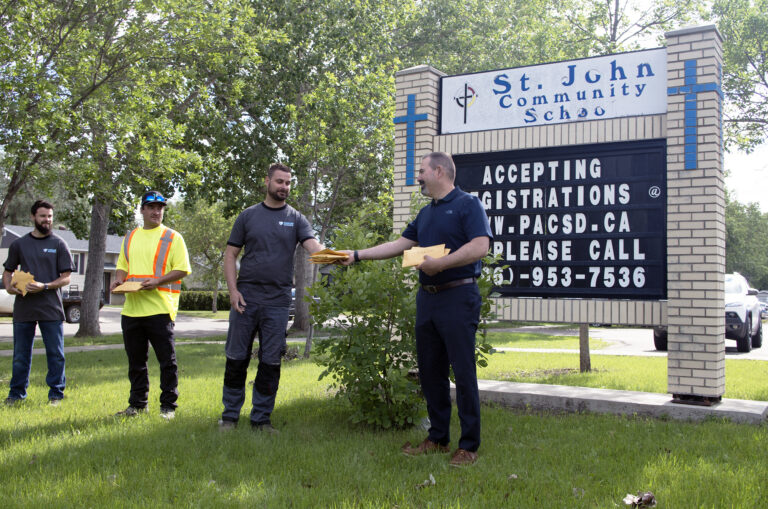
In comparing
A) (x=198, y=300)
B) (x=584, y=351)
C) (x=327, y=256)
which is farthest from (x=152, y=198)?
(x=198, y=300)

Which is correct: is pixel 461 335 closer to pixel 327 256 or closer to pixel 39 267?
pixel 327 256

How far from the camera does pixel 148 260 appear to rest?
5852 mm

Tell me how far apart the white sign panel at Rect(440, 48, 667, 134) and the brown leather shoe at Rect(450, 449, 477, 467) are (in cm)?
416

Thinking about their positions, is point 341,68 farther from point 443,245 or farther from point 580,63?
point 443,245

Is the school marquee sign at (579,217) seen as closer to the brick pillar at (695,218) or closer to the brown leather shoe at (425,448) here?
the brick pillar at (695,218)

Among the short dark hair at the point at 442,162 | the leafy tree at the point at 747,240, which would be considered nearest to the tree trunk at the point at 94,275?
the short dark hair at the point at 442,162

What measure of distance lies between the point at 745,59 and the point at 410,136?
17.7 meters

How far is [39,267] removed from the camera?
6.50 meters

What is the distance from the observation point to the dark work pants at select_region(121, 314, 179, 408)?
5.78 metres

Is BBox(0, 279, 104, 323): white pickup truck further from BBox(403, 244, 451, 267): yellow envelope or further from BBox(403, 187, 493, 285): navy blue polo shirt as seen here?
BBox(403, 244, 451, 267): yellow envelope

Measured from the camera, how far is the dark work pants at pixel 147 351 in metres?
5.78

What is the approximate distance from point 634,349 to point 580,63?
36.1 ft

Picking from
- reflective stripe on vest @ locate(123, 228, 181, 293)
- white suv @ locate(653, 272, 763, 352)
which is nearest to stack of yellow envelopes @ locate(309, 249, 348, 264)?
reflective stripe on vest @ locate(123, 228, 181, 293)

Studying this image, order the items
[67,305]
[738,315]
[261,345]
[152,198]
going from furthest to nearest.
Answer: [67,305], [738,315], [152,198], [261,345]
